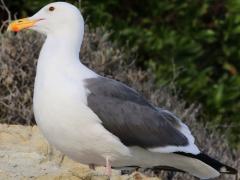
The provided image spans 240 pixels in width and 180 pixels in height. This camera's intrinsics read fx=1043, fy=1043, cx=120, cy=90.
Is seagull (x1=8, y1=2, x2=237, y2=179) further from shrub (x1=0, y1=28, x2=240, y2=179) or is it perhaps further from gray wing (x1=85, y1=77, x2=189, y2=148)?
shrub (x1=0, y1=28, x2=240, y2=179)

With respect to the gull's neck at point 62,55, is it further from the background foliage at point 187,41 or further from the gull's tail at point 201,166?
the background foliage at point 187,41

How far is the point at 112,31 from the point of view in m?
9.49

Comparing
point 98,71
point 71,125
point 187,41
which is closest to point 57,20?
point 71,125

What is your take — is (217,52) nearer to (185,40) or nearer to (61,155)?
(185,40)

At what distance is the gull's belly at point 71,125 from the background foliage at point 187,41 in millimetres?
3384

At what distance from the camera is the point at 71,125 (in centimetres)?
572

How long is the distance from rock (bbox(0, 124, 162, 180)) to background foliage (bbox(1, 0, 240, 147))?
268 centimetres

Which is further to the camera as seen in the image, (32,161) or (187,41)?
(187,41)

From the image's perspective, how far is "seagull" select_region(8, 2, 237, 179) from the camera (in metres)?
5.75

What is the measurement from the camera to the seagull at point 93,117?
575 cm

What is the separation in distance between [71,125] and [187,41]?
416 centimetres

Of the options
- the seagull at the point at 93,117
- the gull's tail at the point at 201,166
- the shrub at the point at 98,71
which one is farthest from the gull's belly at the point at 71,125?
the shrub at the point at 98,71

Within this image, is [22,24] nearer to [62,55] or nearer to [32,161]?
[62,55]

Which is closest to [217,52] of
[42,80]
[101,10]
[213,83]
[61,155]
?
[213,83]
